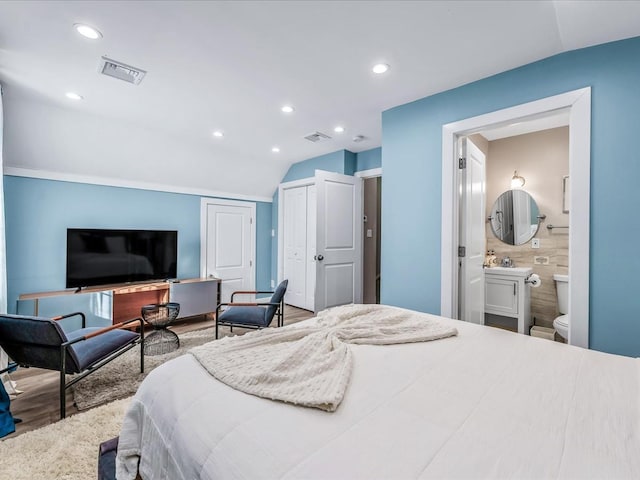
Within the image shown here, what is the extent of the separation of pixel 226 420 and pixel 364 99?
2.71 metres

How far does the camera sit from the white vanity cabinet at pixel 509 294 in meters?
3.27

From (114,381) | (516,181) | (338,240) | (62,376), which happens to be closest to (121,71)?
(62,376)

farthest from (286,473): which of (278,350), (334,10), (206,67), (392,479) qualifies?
(206,67)

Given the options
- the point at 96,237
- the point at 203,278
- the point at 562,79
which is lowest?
the point at 203,278

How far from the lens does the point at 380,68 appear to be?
2199 mm

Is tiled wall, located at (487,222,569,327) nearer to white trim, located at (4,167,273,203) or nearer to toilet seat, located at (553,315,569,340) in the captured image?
toilet seat, located at (553,315,569,340)

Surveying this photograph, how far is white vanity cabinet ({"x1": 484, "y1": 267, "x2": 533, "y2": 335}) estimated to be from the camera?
3.27 metres

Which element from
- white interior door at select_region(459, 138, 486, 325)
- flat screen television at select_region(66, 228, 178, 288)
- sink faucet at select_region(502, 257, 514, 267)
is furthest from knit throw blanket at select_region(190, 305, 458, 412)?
flat screen television at select_region(66, 228, 178, 288)

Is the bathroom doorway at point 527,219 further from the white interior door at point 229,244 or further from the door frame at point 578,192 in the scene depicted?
the white interior door at point 229,244

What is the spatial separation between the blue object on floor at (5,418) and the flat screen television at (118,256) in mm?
1802

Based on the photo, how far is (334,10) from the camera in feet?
5.35

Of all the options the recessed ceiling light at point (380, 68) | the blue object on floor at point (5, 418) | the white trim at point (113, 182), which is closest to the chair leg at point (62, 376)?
the blue object on floor at point (5, 418)

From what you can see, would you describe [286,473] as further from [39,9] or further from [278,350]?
[39,9]

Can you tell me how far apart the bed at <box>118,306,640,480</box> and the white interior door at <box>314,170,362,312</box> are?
2.38 m
